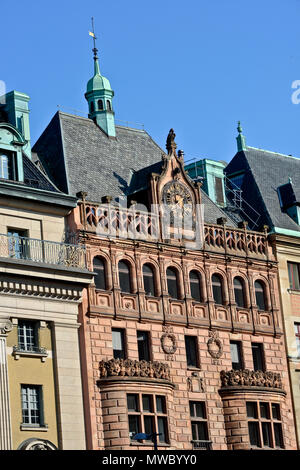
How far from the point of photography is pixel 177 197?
67438 mm

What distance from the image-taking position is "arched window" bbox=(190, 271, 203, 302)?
6694 cm

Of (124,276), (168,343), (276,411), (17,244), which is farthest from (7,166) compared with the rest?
(276,411)

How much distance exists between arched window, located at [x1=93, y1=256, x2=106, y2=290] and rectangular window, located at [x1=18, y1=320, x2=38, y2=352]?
4.74 meters

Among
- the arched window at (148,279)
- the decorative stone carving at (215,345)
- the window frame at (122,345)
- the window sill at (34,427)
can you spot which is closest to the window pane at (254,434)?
the decorative stone carving at (215,345)

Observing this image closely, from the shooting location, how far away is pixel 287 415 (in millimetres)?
67938

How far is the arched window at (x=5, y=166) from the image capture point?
61.6m

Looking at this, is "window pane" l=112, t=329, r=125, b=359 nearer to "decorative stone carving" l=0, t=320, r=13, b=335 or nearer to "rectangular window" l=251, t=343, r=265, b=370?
"decorative stone carving" l=0, t=320, r=13, b=335

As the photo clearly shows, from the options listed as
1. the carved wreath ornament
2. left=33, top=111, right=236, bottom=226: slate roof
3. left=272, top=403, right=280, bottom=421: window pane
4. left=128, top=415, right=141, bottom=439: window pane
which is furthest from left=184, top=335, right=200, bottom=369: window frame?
left=33, top=111, right=236, bottom=226: slate roof

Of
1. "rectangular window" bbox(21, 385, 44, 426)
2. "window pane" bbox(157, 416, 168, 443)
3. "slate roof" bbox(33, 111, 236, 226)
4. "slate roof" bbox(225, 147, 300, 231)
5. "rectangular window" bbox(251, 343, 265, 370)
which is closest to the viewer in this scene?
"rectangular window" bbox(21, 385, 44, 426)

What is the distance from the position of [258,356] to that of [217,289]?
402 centimetres

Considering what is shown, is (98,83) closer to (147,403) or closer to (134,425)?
(147,403)

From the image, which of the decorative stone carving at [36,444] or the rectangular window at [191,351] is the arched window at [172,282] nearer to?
the rectangular window at [191,351]
